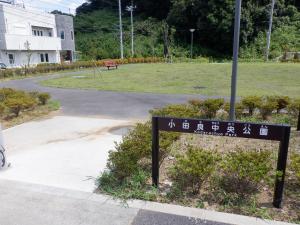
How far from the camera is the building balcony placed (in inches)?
1037

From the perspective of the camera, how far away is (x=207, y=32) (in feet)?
132

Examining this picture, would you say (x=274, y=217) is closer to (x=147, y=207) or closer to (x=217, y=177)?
(x=217, y=177)

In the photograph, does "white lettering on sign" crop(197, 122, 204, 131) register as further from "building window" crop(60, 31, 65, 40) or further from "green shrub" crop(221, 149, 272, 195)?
"building window" crop(60, 31, 65, 40)

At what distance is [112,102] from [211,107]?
441cm

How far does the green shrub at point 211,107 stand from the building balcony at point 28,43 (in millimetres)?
25313

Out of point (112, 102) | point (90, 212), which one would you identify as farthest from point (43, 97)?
point (90, 212)

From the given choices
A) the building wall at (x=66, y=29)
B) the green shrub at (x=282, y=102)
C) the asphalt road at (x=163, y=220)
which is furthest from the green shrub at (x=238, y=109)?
the building wall at (x=66, y=29)

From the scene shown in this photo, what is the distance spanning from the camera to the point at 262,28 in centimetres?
3956

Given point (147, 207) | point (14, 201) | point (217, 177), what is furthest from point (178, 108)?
point (14, 201)

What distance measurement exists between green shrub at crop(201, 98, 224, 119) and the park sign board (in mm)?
3596

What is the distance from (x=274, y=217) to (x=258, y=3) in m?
42.5

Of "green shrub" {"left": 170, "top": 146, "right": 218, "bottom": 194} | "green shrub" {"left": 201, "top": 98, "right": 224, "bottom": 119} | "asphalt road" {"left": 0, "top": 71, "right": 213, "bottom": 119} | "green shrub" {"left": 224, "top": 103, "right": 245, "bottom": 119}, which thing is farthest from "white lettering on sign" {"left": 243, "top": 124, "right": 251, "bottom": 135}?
"asphalt road" {"left": 0, "top": 71, "right": 213, "bottom": 119}

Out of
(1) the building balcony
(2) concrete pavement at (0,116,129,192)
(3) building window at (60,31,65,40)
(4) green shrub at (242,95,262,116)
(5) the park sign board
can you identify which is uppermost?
(3) building window at (60,31,65,40)

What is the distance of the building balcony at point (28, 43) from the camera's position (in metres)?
26.4
